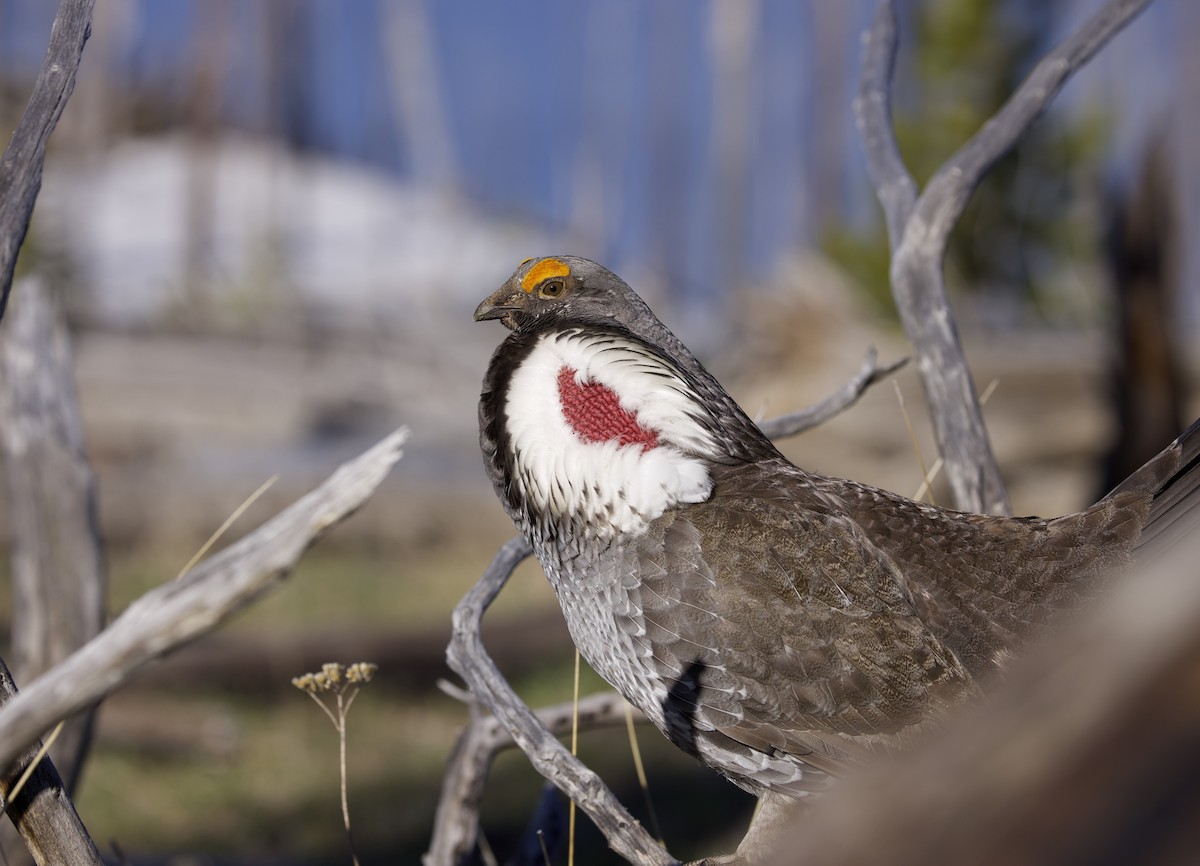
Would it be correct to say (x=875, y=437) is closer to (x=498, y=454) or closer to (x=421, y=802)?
(x=421, y=802)

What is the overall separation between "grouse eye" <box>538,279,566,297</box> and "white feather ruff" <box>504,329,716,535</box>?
0.95 ft


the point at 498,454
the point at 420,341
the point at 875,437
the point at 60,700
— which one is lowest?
the point at 60,700

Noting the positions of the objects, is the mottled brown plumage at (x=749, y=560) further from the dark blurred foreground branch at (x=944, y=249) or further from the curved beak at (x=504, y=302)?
the dark blurred foreground branch at (x=944, y=249)

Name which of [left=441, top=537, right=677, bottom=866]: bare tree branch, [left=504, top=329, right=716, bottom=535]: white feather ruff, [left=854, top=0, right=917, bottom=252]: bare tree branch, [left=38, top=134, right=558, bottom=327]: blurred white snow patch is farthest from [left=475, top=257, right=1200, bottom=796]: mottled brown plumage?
[left=38, top=134, right=558, bottom=327]: blurred white snow patch

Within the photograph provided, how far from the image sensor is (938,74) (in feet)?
45.4

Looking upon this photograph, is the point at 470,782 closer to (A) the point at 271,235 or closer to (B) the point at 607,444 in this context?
(B) the point at 607,444

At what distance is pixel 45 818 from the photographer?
201 centimetres

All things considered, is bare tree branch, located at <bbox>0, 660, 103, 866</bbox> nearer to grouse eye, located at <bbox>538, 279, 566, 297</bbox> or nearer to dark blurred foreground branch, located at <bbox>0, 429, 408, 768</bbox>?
dark blurred foreground branch, located at <bbox>0, 429, 408, 768</bbox>

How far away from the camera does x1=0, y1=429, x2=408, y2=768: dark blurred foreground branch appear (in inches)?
50.9

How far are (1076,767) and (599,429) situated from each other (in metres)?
1.71

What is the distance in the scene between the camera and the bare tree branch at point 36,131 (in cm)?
202

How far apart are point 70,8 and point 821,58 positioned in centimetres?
2271

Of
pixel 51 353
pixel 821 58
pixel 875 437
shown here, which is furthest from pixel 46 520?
pixel 821 58

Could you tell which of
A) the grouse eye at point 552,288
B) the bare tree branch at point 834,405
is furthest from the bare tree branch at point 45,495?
the bare tree branch at point 834,405
